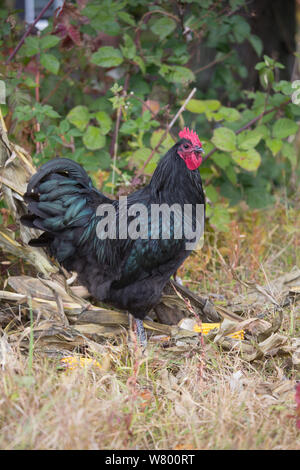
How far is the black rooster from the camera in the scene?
9.13 ft

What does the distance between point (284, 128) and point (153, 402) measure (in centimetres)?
236

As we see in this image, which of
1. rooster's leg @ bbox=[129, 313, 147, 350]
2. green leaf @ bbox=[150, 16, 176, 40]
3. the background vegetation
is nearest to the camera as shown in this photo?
the background vegetation

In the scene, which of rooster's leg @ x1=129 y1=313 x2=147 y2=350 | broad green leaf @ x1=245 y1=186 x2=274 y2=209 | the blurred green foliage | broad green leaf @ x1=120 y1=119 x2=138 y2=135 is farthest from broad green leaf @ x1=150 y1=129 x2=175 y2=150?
rooster's leg @ x1=129 y1=313 x2=147 y2=350

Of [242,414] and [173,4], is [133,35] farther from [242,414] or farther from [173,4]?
[242,414]

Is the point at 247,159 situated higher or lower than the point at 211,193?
higher

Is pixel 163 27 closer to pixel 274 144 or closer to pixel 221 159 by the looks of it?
pixel 221 159

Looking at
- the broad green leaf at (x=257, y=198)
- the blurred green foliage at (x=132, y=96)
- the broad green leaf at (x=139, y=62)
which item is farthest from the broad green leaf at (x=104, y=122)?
the broad green leaf at (x=257, y=198)

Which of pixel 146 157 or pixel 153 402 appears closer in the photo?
pixel 153 402

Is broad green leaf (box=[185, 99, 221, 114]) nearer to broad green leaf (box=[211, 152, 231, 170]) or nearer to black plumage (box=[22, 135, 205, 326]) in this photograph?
broad green leaf (box=[211, 152, 231, 170])

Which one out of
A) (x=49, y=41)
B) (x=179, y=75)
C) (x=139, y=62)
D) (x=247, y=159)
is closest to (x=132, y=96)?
(x=139, y=62)

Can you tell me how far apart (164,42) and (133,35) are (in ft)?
1.29

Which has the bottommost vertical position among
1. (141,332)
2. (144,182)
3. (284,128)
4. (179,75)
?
(141,332)

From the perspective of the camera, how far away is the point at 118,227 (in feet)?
9.32

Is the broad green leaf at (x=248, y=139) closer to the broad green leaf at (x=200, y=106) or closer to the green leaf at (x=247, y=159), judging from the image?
the green leaf at (x=247, y=159)
